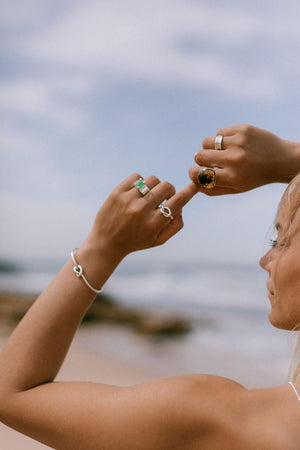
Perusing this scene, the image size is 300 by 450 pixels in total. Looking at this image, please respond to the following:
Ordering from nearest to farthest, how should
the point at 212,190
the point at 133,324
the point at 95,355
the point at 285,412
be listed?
1. the point at 285,412
2. the point at 212,190
3. the point at 95,355
4. the point at 133,324

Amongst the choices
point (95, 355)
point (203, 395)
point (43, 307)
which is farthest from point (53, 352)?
point (95, 355)

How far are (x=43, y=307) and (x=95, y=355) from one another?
4.95m

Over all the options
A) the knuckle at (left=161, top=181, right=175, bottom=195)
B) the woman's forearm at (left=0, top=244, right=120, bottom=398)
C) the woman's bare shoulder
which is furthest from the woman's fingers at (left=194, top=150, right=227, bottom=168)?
the woman's bare shoulder

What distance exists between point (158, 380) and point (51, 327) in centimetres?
31

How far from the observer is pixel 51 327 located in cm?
134

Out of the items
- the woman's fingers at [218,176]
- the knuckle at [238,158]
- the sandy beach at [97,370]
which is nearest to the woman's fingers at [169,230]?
the woman's fingers at [218,176]

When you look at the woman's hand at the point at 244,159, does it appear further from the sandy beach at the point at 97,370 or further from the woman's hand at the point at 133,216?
the sandy beach at the point at 97,370

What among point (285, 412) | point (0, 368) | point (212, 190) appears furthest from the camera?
point (212, 190)

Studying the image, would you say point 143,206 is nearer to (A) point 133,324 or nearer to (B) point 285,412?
(B) point 285,412

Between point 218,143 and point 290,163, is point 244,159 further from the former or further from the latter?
point 290,163

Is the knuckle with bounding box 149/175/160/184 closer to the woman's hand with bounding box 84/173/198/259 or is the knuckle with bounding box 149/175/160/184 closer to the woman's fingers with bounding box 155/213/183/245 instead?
the woman's hand with bounding box 84/173/198/259

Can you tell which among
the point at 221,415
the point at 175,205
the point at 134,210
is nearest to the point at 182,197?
the point at 175,205

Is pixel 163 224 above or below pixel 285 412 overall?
above

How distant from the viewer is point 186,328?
8789mm
